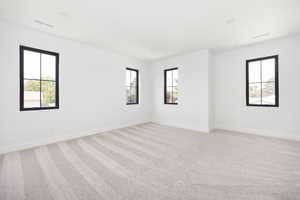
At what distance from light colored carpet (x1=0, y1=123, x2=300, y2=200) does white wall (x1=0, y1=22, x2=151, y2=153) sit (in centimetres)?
45

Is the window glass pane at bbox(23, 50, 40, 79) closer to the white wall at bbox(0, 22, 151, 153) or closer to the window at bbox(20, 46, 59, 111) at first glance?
the window at bbox(20, 46, 59, 111)

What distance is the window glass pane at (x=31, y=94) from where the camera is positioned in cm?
293

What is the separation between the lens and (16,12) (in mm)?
2402

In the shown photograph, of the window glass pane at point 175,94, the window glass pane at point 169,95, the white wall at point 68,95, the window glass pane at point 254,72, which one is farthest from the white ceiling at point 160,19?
the window glass pane at point 169,95

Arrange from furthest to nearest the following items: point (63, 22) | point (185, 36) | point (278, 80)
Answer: point (278, 80), point (185, 36), point (63, 22)

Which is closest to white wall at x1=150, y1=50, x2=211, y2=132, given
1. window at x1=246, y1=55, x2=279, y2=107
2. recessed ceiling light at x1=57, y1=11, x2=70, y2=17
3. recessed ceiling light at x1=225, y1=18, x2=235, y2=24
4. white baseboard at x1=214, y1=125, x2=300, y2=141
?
white baseboard at x1=214, y1=125, x2=300, y2=141

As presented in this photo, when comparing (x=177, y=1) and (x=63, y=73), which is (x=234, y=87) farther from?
(x=63, y=73)

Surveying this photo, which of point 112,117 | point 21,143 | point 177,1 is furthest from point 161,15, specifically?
point 21,143

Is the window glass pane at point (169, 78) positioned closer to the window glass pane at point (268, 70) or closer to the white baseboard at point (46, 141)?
the window glass pane at point (268, 70)

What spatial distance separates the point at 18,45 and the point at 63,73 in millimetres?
959

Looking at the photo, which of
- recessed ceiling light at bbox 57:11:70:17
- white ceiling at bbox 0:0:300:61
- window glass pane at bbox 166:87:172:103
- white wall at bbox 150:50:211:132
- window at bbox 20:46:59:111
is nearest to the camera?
white ceiling at bbox 0:0:300:61

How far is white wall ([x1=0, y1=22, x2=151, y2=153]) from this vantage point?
8.81ft

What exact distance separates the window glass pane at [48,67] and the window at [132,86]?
240 centimetres

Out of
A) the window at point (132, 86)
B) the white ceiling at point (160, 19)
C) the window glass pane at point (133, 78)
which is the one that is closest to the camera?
the white ceiling at point (160, 19)
